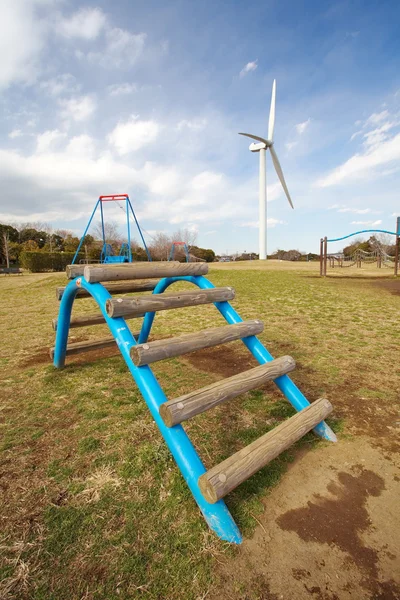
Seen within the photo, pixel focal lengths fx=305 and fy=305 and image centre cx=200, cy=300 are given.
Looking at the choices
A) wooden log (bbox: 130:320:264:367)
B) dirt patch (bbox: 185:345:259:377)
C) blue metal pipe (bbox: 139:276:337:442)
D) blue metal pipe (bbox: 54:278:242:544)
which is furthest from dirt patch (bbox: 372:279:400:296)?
blue metal pipe (bbox: 54:278:242:544)

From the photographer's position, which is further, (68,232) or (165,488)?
(68,232)

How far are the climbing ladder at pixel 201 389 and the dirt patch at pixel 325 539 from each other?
0.58ft

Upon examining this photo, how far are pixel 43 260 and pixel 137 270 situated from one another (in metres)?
27.9

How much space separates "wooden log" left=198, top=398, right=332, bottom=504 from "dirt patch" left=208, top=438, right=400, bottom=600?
259mm

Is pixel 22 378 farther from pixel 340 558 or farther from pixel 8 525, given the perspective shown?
pixel 340 558

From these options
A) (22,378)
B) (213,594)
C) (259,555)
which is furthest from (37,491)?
(22,378)

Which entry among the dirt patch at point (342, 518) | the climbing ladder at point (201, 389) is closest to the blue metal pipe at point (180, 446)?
the climbing ladder at point (201, 389)

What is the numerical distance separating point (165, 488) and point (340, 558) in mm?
933

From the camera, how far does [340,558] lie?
138cm

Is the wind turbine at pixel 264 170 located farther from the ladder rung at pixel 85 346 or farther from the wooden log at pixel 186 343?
the wooden log at pixel 186 343

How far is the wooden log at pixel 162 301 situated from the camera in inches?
79.5

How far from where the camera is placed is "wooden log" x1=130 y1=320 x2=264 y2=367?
5.98 ft

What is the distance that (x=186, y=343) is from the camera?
2.01 m

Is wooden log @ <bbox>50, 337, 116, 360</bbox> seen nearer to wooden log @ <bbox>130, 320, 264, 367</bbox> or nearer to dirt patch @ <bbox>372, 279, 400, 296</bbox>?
wooden log @ <bbox>130, 320, 264, 367</bbox>
